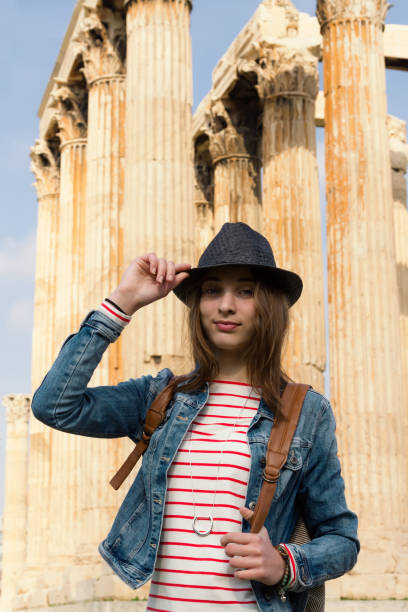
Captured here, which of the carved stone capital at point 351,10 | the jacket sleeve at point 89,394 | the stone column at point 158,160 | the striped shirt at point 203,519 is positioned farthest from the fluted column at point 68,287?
the striped shirt at point 203,519

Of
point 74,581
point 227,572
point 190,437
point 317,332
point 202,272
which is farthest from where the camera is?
point 317,332

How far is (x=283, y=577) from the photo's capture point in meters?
3.63

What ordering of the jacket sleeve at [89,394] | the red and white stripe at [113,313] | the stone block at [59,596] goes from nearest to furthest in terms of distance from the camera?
the jacket sleeve at [89,394], the red and white stripe at [113,313], the stone block at [59,596]

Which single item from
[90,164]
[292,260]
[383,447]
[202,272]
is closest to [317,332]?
[292,260]

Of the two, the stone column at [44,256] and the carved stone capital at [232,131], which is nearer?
the carved stone capital at [232,131]

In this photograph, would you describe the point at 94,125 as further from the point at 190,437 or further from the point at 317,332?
the point at 190,437

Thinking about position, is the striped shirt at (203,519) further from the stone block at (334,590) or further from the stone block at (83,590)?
the stone block at (83,590)

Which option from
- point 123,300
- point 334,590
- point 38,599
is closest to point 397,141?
point 38,599

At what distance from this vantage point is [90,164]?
23.6 metres

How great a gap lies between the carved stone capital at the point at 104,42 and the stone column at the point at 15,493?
64.3 feet

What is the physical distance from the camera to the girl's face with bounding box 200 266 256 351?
4145mm

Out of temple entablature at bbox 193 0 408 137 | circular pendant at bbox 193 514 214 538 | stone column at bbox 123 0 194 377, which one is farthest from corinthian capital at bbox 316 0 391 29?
circular pendant at bbox 193 514 214 538

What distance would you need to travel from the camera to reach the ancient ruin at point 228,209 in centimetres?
1709

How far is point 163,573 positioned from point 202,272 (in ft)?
4.38
